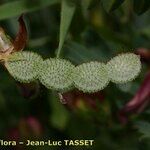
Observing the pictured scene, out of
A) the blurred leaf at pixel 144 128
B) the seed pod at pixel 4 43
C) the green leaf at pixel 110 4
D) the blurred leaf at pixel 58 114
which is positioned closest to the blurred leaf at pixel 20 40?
the seed pod at pixel 4 43

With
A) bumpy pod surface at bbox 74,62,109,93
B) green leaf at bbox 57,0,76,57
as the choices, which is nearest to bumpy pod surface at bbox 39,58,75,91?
bumpy pod surface at bbox 74,62,109,93

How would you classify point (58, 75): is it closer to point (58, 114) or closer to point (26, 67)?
point (26, 67)

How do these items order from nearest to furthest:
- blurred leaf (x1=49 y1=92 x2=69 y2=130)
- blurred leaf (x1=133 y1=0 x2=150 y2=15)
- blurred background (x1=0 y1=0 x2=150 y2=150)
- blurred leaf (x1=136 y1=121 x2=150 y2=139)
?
blurred leaf (x1=133 y1=0 x2=150 y2=15)
blurred leaf (x1=136 y1=121 x2=150 y2=139)
blurred background (x1=0 y1=0 x2=150 y2=150)
blurred leaf (x1=49 y1=92 x2=69 y2=130)

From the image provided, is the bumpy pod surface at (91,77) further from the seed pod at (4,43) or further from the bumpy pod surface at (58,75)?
the seed pod at (4,43)

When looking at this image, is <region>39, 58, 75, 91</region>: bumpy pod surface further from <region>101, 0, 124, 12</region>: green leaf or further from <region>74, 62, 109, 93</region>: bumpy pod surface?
<region>101, 0, 124, 12</region>: green leaf

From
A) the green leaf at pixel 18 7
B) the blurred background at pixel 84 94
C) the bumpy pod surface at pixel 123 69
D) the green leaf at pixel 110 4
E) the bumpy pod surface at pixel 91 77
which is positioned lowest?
the bumpy pod surface at pixel 91 77

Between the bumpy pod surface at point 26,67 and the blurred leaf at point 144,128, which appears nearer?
the bumpy pod surface at point 26,67

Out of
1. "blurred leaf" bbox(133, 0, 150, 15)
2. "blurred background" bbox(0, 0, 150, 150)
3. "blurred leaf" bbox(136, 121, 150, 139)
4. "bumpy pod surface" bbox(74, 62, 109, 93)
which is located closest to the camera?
"bumpy pod surface" bbox(74, 62, 109, 93)

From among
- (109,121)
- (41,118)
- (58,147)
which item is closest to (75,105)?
(109,121)
